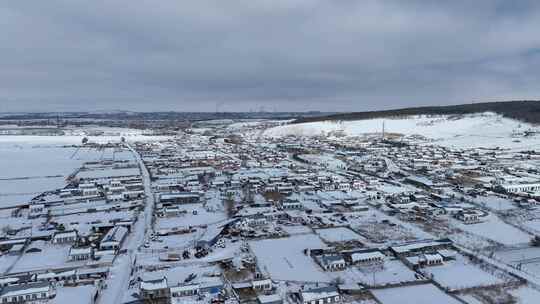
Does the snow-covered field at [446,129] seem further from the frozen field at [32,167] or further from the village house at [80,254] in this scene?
the village house at [80,254]

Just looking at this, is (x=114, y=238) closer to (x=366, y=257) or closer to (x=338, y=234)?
(x=338, y=234)

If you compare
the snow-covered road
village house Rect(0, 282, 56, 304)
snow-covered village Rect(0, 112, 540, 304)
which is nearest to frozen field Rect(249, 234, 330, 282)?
snow-covered village Rect(0, 112, 540, 304)

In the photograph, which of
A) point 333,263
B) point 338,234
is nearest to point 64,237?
point 333,263

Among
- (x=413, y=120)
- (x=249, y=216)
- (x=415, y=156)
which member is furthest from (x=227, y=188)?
(x=413, y=120)

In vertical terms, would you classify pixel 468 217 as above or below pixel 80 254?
above

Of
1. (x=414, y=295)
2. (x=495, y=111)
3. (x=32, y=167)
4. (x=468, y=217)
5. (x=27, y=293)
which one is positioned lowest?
(x=414, y=295)
